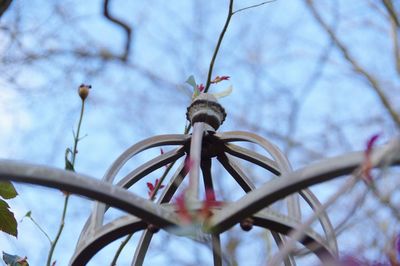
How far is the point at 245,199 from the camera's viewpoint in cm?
59

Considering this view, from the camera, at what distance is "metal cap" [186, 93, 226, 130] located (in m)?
0.99

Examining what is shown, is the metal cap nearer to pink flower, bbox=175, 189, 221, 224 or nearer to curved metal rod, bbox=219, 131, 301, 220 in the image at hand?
curved metal rod, bbox=219, 131, 301, 220

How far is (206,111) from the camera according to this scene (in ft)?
3.25

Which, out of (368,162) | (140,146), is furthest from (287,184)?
(140,146)

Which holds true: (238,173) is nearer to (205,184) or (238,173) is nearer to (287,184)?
(205,184)

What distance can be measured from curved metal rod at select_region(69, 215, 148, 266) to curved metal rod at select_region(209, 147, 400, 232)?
0.34 feet

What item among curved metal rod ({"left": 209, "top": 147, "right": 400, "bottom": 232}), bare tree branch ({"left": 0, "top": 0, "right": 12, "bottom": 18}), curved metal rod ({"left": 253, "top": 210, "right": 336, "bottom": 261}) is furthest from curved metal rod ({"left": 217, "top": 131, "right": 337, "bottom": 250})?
bare tree branch ({"left": 0, "top": 0, "right": 12, "bottom": 18})

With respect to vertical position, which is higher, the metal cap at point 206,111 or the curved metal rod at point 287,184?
the metal cap at point 206,111

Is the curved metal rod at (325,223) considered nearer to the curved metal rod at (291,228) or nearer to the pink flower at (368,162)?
the curved metal rod at (291,228)

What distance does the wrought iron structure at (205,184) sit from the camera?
0.57 meters

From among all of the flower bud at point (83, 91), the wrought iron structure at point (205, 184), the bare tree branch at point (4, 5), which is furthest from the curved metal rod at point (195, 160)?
the bare tree branch at point (4, 5)

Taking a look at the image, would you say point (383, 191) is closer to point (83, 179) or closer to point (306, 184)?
point (306, 184)

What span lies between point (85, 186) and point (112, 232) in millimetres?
104

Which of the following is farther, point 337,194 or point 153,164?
point 153,164
